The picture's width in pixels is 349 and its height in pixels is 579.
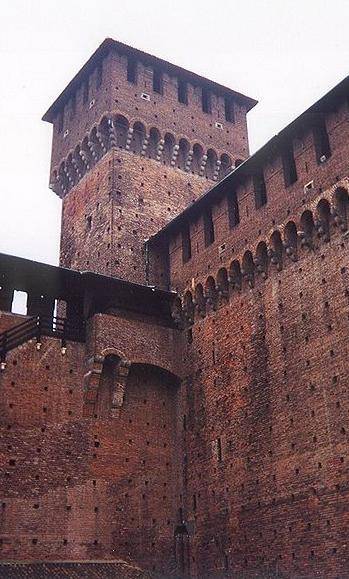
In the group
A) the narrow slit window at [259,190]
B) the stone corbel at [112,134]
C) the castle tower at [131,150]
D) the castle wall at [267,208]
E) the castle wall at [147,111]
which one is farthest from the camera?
the castle wall at [147,111]

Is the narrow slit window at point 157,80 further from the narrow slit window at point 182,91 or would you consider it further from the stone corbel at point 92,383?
the stone corbel at point 92,383

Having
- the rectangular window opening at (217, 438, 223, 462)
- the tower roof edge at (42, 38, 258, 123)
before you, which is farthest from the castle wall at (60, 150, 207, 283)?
the rectangular window opening at (217, 438, 223, 462)

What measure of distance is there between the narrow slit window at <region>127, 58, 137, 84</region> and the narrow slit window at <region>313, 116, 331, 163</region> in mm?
8504

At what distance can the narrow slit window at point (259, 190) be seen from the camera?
1485 cm

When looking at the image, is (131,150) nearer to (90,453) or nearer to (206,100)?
(206,100)

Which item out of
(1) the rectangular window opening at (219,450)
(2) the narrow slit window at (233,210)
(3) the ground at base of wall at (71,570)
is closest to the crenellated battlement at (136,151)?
(2) the narrow slit window at (233,210)

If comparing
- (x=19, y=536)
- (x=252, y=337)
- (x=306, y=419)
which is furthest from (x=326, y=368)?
(x=19, y=536)

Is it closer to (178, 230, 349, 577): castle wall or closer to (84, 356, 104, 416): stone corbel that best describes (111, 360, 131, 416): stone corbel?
(84, 356, 104, 416): stone corbel

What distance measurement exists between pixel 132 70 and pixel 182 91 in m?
1.75

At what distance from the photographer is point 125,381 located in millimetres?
15266

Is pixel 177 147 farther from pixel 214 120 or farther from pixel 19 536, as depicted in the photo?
pixel 19 536

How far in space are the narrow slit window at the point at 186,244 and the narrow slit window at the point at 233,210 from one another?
1671 mm

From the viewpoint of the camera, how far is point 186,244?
56.1 feet

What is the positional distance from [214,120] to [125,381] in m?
10.0
